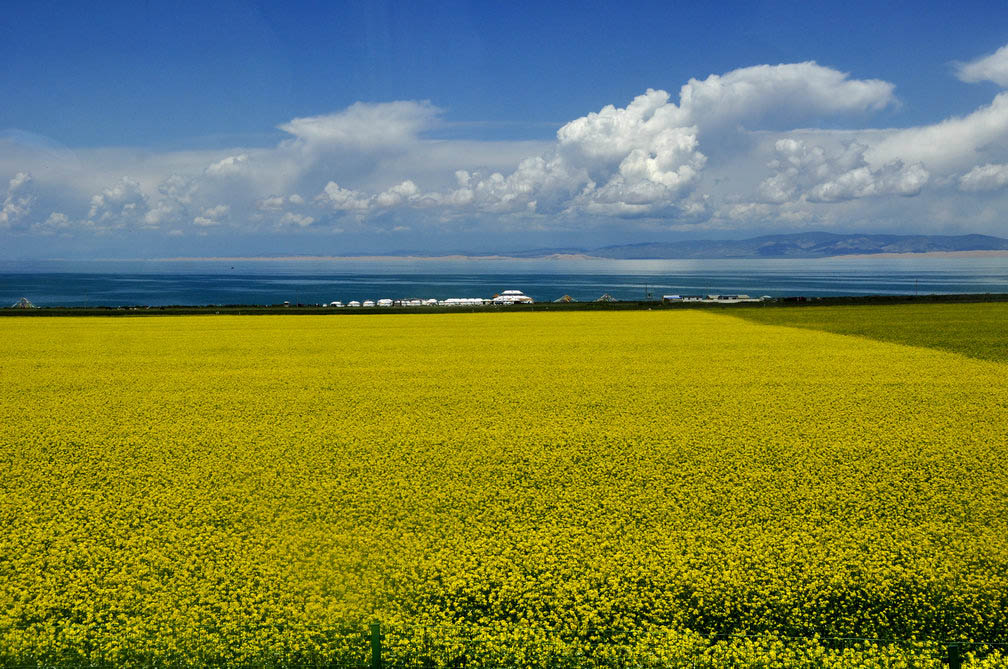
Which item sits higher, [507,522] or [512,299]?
[512,299]

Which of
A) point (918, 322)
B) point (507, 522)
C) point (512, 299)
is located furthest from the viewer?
point (512, 299)

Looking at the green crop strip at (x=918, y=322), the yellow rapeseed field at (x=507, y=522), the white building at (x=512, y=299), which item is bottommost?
the yellow rapeseed field at (x=507, y=522)

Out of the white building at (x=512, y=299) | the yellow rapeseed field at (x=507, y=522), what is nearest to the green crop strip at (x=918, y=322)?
the yellow rapeseed field at (x=507, y=522)

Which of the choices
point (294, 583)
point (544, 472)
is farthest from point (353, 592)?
point (544, 472)

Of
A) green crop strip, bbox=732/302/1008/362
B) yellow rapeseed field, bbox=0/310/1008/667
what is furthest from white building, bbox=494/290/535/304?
yellow rapeseed field, bbox=0/310/1008/667

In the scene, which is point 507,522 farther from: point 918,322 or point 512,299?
point 512,299

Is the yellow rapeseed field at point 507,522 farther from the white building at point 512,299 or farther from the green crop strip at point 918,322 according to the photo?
the white building at point 512,299

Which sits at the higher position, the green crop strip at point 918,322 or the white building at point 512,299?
the white building at point 512,299

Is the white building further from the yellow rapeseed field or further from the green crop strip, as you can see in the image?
the yellow rapeseed field

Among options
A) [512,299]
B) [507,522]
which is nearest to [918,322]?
[507,522]

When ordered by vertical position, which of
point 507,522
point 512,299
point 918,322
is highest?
point 512,299
